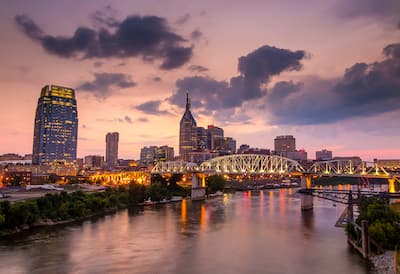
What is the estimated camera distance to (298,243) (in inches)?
1395

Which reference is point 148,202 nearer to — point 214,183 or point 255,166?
point 214,183

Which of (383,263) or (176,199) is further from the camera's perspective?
(176,199)

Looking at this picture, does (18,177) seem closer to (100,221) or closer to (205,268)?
(100,221)

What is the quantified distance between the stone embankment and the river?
31.1 inches

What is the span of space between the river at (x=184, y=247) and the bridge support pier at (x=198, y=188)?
1563 inches

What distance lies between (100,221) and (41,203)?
26.8 feet

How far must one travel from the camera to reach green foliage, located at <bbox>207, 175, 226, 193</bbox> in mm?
106037

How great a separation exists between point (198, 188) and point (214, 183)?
12995 mm

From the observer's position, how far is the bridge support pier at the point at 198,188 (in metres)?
91.1

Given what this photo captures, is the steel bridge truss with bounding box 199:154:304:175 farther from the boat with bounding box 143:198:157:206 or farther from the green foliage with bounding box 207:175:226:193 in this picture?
the boat with bounding box 143:198:157:206

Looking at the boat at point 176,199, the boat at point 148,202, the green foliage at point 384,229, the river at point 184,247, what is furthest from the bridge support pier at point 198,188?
the green foliage at point 384,229

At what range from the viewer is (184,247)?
112 ft

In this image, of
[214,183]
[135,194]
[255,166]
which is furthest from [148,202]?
[255,166]

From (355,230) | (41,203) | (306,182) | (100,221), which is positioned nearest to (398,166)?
(306,182)
